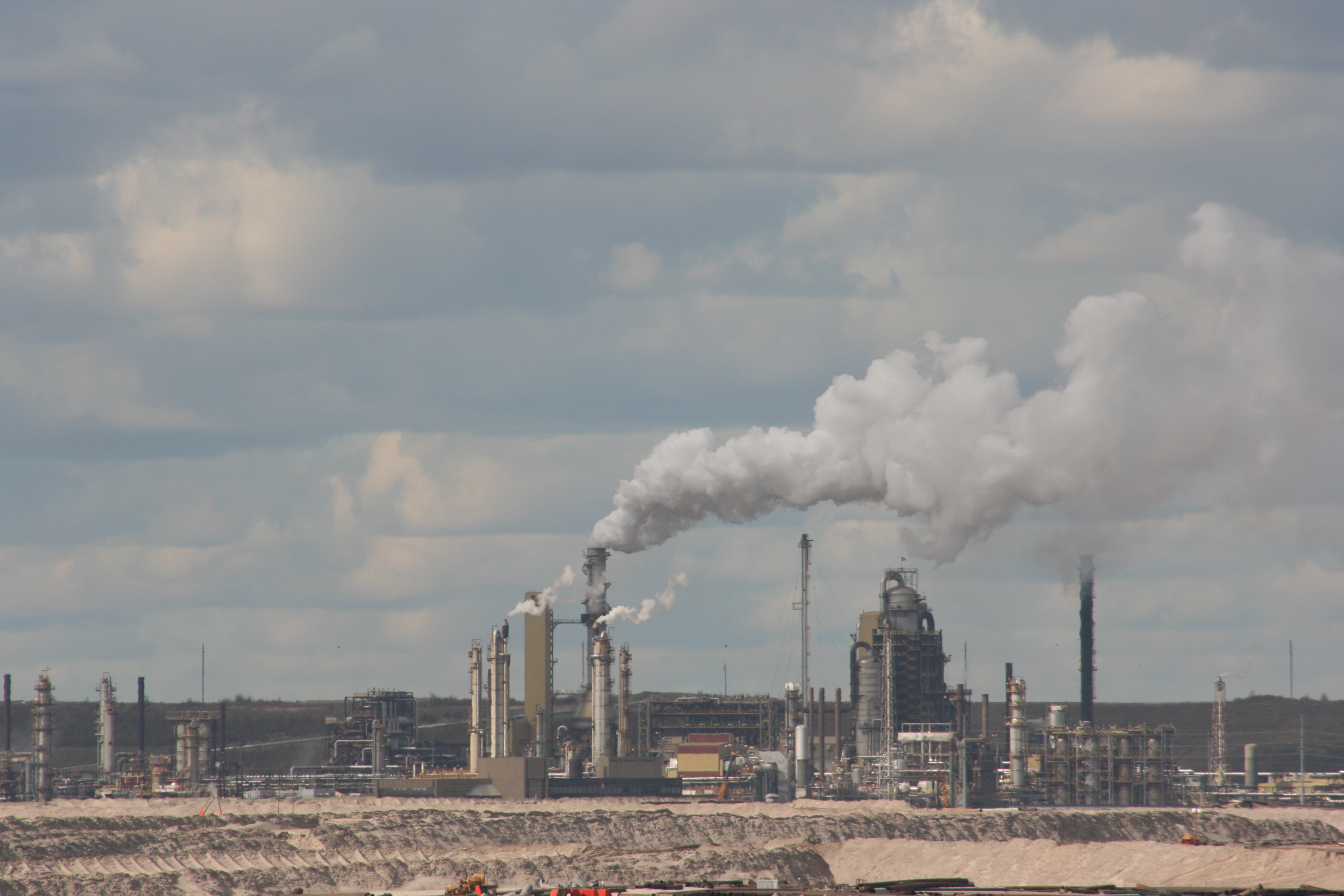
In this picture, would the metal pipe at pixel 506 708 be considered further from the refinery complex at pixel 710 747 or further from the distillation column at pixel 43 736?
the distillation column at pixel 43 736

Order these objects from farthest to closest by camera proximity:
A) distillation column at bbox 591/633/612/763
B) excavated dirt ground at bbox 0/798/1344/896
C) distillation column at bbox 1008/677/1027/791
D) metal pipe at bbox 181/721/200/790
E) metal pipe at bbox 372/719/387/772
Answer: metal pipe at bbox 181/721/200/790 < metal pipe at bbox 372/719/387/772 < distillation column at bbox 591/633/612/763 < distillation column at bbox 1008/677/1027/791 < excavated dirt ground at bbox 0/798/1344/896

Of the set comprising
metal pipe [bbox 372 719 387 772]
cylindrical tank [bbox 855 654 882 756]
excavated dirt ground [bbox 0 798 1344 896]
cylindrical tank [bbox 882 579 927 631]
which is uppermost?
cylindrical tank [bbox 882 579 927 631]

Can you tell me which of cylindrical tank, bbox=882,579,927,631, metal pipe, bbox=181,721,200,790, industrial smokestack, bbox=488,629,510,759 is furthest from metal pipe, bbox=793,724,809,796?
metal pipe, bbox=181,721,200,790

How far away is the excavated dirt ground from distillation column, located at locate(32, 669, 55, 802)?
1063 inches

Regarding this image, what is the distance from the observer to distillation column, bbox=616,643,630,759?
144m

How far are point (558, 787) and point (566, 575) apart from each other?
1706cm

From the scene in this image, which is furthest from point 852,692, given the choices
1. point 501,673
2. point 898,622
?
point 501,673

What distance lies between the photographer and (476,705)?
14850 centimetres

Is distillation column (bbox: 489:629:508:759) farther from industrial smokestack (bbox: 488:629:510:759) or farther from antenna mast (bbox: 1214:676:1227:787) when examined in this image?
antenna mast (bbox: 1214:676:1227:787)

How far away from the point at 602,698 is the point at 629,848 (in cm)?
4312

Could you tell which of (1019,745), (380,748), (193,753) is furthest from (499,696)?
(1019,745)

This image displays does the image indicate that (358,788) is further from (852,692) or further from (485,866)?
(485,866)

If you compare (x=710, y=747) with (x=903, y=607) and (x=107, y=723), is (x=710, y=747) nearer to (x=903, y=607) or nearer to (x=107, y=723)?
(x=903, y=607)

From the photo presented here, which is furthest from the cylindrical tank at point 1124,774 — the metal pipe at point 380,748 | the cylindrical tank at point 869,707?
the metal pipe at point 380,748
